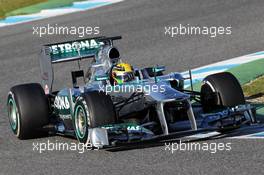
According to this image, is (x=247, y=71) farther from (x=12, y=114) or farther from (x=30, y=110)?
(x=30, y=110)

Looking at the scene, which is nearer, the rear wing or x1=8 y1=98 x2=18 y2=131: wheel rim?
x1=8 y1=98 x2=18 y2=131: wheel rim

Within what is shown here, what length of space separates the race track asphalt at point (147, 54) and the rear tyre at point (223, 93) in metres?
0.94

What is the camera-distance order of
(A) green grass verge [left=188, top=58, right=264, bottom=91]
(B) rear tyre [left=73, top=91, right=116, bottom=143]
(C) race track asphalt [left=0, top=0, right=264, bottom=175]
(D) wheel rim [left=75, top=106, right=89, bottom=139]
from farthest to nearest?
(A) green grass verge [left=188, top=58, right=264, bottom=91] < (D) wheel rim [left=75, top=106, right=89, bottom=139] < (B) rear tyre [left=73, top=91, right=116, bottom=143] < (C) race track asphalt [left=0, top=0, right=264, bottom=175]

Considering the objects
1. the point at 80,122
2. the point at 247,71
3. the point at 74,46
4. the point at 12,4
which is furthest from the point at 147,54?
the point at 80,122

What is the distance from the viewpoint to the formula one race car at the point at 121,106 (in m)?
10.7

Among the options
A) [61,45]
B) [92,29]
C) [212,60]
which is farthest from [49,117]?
[92,29]

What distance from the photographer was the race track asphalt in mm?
9656

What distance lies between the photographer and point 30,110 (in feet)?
38.7

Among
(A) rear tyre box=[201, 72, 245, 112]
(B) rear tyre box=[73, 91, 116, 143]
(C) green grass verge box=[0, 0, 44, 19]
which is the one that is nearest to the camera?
(B) rear tyre box=[73, 91, 116, 143]

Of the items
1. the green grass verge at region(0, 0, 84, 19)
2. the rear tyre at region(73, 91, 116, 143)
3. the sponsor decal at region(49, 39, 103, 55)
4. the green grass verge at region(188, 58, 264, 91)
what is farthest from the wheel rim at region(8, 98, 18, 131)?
the green grass verge at region(0, 0, 84, 19)

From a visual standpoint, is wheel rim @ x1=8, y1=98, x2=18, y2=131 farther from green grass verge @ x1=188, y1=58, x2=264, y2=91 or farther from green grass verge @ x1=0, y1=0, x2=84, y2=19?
green grass verge @ x1=0, y1=0, x2=84, y2=19

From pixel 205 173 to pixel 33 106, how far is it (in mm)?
3452

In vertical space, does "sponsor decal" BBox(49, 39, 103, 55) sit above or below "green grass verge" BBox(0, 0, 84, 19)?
below

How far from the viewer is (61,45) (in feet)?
41.7
